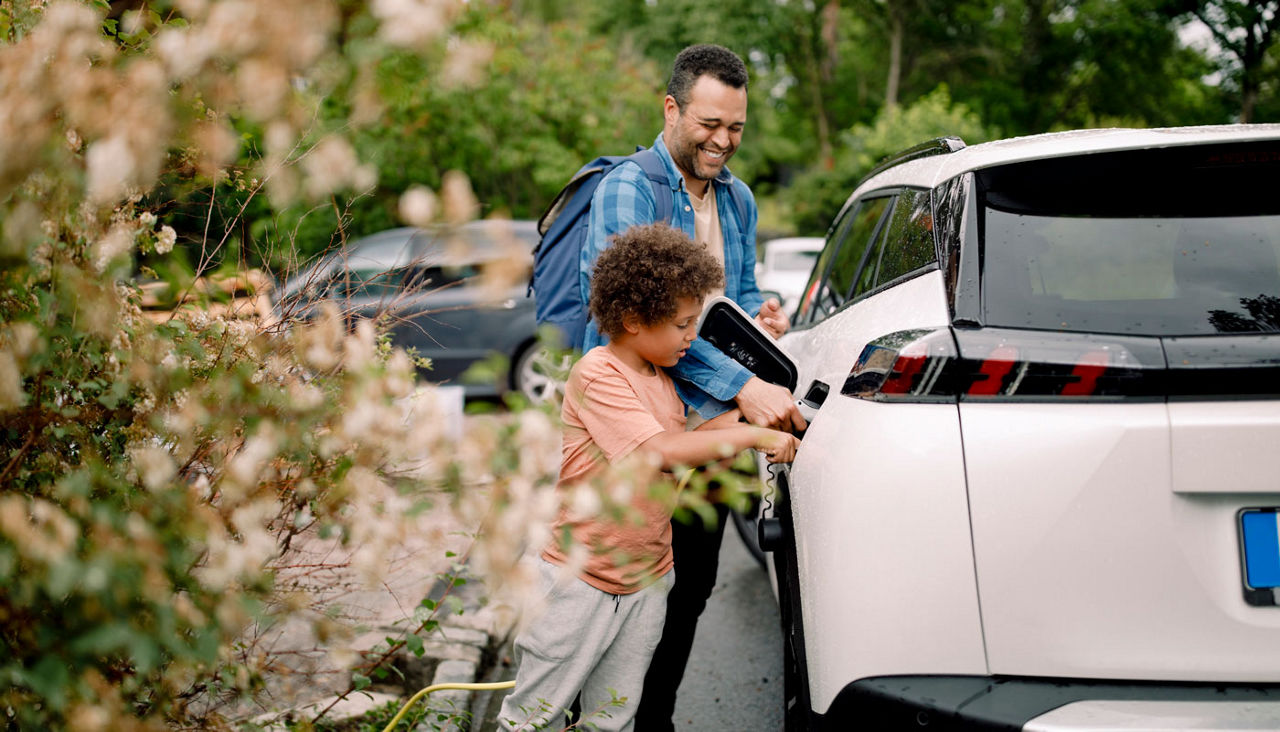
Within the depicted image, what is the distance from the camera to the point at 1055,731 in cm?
167

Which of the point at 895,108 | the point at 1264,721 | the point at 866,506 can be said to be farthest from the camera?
the point at 895,108

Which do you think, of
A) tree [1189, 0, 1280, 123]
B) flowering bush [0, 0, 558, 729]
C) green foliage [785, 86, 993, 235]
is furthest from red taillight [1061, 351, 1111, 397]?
tree [1189, 0, 1280, 123]

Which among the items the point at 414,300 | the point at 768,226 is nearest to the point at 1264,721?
the point at 414,300

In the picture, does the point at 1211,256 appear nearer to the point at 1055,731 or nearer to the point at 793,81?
the point at 1055,731

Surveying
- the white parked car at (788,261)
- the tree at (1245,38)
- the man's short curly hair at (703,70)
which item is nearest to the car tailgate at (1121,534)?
the man's short curly hair at (703,70)

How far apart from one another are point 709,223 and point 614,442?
3.87 ft

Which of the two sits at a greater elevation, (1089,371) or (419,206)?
(419,206)

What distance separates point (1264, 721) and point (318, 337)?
1.82 metres

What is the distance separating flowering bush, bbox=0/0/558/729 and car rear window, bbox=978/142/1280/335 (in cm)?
104

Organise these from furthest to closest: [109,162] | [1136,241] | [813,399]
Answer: [813,399]
[1136,241]
[109,162]

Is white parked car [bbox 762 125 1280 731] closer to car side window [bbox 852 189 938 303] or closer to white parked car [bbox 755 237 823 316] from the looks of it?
car side window [bbox 852 189 938 303]

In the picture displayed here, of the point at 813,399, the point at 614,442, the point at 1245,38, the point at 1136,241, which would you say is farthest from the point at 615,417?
the point at 1245,38

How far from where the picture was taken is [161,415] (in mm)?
1713

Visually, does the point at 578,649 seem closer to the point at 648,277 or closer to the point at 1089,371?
the point at 648,277
